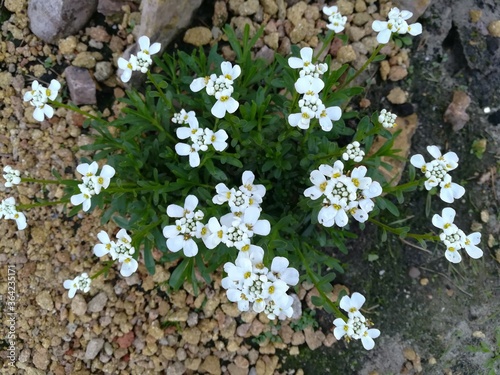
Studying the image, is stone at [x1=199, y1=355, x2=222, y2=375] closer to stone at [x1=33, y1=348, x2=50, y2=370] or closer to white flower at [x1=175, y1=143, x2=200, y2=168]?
stone at [x1=33, y1=348, x2=50, y2=370]

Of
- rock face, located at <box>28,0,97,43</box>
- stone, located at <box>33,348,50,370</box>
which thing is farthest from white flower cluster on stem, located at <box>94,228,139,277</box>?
rock face, located at <box>28,0,97,43</box>

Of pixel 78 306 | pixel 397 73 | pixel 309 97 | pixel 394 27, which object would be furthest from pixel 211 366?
pixel 397 73

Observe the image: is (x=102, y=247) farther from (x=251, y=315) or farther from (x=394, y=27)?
(x=394, y=27)

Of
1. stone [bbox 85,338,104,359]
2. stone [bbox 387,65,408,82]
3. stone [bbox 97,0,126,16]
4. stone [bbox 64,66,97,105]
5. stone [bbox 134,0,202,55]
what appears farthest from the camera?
stone [bbox 387,65,408,82]

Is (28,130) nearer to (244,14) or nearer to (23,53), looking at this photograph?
(23,53)

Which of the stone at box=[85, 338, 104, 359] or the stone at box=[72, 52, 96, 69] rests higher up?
the stone at box=[72, 52, 96, 69]

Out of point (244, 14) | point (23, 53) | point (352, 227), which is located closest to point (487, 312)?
point (352, 227)

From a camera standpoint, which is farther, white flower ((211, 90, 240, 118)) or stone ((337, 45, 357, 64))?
stone ((337, 45, 357, 64))

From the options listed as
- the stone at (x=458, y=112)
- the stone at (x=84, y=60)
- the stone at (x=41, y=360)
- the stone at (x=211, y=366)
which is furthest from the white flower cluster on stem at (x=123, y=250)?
the stone at (x=458, y=112)

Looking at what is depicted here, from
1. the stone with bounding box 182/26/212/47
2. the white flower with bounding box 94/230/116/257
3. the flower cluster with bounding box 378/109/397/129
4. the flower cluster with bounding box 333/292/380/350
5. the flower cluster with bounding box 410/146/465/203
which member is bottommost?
the flower cluster with bounding box 333/292/380/350
